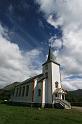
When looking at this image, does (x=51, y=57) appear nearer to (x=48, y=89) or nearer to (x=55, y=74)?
(x=55, y=74)

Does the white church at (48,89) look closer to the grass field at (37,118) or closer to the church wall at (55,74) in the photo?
the church wall at (55,74)

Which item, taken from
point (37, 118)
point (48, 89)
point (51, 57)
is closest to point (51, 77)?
point (48, 89)

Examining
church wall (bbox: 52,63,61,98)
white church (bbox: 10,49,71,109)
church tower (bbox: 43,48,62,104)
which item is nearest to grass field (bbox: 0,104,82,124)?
white church (bbox: 10,49,71,109)

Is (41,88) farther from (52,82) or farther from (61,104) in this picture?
(61,104)

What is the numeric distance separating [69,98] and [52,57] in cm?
2057

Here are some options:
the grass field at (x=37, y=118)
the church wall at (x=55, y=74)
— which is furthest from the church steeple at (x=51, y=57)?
the grass field at (x=37, y=118)

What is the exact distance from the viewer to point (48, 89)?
1419 inches

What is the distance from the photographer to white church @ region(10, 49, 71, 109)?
3447 cm

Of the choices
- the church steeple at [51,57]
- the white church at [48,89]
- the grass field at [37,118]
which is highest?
the church steeple at [51,57]

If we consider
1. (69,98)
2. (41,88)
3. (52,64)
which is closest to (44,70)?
(52,64)

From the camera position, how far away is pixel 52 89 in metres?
35.5

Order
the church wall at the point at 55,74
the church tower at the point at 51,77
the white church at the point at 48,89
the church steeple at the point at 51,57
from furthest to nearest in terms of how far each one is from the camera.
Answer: the church steeple at the point at 51,57
the church wall at the point at 55,74
the church tower at the point at 51,77
the white church at the point at 48,89

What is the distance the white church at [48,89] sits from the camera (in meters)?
34.5

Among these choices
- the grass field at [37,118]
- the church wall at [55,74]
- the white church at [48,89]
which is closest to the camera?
the grass field at [37,118]
